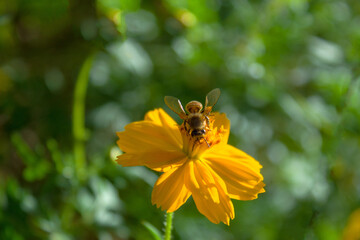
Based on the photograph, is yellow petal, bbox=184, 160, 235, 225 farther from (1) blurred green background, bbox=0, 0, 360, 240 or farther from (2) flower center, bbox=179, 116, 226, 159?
(1) blurred green background, bbox=0, 0, 360, 240

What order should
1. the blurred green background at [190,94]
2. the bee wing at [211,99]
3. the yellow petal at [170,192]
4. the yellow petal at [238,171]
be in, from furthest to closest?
1. the blurred green background at [190,94]
2. the bee wing at [211,99]
3. the yellow petal at [238,171]
4. the yellow petal at [170,192]

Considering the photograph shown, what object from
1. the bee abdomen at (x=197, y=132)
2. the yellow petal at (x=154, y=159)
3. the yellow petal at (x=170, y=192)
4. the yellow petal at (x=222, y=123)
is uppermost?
the bee abdomen at (x=197, y=132)

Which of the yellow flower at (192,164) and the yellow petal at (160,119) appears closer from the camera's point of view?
the yellow flower at (192,164)

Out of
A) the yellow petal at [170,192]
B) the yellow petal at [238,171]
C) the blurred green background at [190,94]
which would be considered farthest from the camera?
the blurred green background at [190,94]

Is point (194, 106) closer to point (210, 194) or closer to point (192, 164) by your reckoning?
point (192, 164)

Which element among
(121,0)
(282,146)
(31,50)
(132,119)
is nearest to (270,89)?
(282,146)

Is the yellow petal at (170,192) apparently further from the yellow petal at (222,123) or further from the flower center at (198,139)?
the yellow petal at (222,123)

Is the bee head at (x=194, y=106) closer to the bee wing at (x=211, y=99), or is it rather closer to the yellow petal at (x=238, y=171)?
the bee wing at (x=211, y=99)

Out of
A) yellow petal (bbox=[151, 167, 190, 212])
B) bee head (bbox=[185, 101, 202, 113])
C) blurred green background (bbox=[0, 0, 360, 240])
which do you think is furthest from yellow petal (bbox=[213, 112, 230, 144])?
blurred green background (bbox=[0, 0, 360, 240])

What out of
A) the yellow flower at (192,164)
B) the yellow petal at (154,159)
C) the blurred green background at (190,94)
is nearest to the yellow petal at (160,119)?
the yellow flower at (192,164)

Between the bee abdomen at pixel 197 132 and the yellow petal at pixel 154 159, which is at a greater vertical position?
the bee abdomen at pixel 197 132
